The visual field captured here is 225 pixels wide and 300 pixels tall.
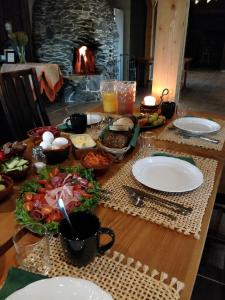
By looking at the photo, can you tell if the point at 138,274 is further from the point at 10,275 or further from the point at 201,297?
the point at 201,297

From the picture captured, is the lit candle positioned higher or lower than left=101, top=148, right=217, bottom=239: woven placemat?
higher

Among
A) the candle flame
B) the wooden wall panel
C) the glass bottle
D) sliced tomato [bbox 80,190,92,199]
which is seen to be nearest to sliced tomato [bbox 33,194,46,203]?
sliced tomato [bbox 80,190,92,199]

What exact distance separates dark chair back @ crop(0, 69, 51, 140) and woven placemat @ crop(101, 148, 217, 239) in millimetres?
810

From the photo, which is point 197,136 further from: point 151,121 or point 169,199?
point 169,199

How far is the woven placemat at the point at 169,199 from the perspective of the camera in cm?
69

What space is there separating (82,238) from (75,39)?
16.1ft

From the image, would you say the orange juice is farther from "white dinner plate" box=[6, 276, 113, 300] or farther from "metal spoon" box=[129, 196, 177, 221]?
"white dinner plate" box=[6, 276, 113, 300]

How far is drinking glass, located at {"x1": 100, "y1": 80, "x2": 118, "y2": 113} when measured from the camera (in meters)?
1.70

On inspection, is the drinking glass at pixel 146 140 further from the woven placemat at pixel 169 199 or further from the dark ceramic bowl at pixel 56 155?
the dark ceramic bowl at pixel 56 155

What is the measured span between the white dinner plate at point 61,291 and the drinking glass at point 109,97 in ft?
4.42

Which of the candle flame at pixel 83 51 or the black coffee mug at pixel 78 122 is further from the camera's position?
the candle flame at pixel 83 51

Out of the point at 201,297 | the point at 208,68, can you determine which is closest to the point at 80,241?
the point at 201,297

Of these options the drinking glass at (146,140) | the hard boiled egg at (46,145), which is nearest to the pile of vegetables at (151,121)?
the drinking glass at (146,140)

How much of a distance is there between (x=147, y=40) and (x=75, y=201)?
7291mm
